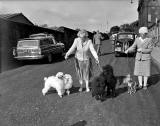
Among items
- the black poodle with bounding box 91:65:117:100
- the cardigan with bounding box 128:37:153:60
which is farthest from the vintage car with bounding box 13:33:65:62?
the black poodle with bounding box 91:65:117:100

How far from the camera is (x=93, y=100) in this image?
8.14 meters

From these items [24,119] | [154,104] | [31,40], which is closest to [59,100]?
[24,119]

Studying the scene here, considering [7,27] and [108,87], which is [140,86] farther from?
[7,27]

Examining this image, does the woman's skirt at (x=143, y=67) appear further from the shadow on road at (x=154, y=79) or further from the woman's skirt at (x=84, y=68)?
the woman's skirt at (x=84, y=68)

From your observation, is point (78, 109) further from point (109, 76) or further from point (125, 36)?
point (125, 36)

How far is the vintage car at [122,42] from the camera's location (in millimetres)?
20984

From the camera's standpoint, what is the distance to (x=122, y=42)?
70.0 ft

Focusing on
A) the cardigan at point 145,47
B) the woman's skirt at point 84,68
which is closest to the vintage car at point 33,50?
the woman's skirt at point 84,68

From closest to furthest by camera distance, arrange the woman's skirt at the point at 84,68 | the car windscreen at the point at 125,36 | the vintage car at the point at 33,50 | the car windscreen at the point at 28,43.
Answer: the woman's skirt at the point at 84,68 < the vintage car at the point at 33,50 < the car windscreen at the point at 28,43 < the car windscreen at the point at 125,36

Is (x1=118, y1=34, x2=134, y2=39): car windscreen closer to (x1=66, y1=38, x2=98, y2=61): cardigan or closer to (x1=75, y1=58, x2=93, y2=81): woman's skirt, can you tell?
(x1=75, y1=58, x2=93, y2=81): woman's skirt

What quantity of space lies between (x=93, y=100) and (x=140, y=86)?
88.1 inches

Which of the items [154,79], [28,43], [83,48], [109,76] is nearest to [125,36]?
[28,43]

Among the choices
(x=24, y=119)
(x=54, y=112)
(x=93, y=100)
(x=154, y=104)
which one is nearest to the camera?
(x=24, y=119)

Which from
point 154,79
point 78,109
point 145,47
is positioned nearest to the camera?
point 78,109
